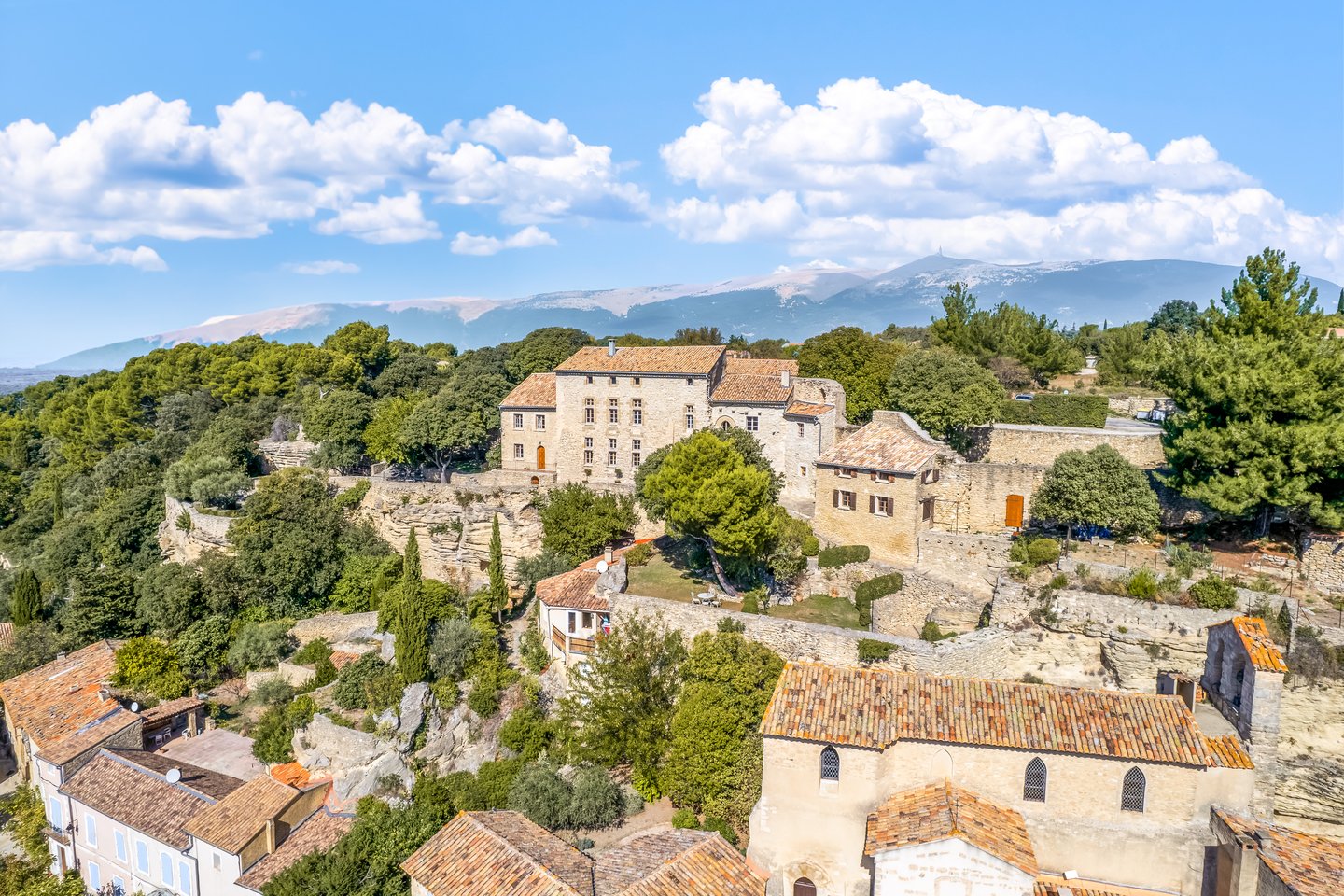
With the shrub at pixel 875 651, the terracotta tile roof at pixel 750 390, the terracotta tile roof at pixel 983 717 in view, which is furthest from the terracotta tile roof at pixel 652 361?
the terracotta tile roof at pixel 983 717

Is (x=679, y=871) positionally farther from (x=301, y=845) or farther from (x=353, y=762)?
(x=353, y=762)

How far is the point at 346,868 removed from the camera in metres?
19.5

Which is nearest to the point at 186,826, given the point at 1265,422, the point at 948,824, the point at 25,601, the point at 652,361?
the point at 948,824

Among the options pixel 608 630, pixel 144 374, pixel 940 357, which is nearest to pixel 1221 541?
pixel 940 357

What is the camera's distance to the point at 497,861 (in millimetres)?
18797

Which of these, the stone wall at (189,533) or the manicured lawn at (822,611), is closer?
the manicured lawn at (822,611)

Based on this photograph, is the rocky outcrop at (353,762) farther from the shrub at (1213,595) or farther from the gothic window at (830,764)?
the shrub at (1213,595)

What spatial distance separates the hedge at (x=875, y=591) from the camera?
85.0 ft

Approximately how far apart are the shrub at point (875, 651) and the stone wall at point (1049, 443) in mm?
14138

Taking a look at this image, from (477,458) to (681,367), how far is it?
16.6m

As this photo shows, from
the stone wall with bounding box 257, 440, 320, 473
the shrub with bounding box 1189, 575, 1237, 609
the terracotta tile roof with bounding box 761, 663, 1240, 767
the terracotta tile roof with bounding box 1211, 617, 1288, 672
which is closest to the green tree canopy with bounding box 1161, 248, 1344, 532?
the shrub with bounding box 1189, 575, 1237, 609

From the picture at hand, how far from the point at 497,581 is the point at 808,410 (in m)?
15.7

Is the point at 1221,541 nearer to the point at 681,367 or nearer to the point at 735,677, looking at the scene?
the point at 735,677

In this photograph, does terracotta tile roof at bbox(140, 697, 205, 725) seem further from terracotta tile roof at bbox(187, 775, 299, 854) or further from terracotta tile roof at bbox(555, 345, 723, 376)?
terracotta tile roof at bbox(555, 345, 723, 376)
